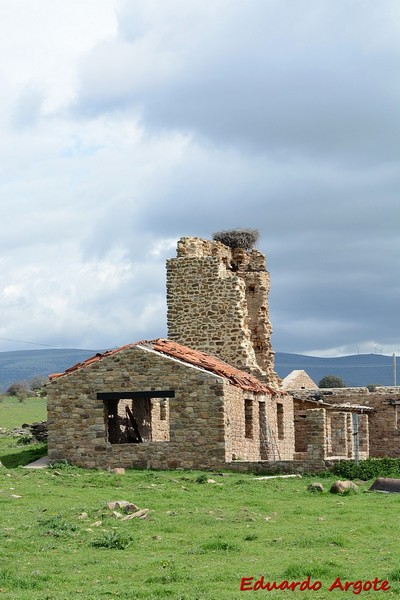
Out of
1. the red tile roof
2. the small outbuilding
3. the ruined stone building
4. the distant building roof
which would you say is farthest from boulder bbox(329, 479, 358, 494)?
the distant building roof

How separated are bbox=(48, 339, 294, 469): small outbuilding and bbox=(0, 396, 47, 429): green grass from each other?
72.9ft

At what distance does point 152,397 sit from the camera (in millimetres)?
30516

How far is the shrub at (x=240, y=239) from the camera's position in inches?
1737

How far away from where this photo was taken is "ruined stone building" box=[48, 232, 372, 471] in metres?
30.2

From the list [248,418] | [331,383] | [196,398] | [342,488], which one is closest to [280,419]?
[248,418]

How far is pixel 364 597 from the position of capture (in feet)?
46.9

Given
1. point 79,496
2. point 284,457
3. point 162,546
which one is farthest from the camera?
point 284,457

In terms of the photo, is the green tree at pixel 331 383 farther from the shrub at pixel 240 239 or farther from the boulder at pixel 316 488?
the boulder at pixel 316 488

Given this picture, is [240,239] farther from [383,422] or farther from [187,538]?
[187,538]

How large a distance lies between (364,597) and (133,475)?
1453 cm

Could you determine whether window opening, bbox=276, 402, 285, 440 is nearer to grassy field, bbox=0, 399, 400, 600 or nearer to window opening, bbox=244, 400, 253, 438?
window opening, bbox=244, 400, 253, 438

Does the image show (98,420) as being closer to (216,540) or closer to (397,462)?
(397,462)

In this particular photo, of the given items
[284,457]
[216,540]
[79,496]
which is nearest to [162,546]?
[216,540]

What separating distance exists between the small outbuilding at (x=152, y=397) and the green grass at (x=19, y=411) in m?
22.2
